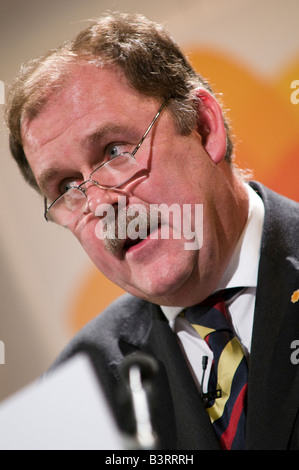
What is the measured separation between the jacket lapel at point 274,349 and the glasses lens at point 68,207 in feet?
1.34

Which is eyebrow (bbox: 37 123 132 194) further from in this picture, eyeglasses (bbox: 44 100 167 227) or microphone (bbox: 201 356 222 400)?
microphone (bbox: 201 356 222 400)

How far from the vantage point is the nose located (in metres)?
1.04

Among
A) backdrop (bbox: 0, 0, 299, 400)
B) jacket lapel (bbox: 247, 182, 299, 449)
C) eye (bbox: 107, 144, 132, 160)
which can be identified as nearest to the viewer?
jacket lapel (bbox: 247, 182, 299, 449)

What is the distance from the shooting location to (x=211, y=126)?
3.81 ft

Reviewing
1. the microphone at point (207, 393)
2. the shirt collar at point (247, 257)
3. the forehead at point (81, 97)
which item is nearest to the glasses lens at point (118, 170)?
the forehead at point (81, 97)

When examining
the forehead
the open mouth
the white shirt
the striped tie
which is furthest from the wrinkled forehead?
the striped tie

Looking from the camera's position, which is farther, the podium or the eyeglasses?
the podium

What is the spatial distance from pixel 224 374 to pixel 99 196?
45 cm

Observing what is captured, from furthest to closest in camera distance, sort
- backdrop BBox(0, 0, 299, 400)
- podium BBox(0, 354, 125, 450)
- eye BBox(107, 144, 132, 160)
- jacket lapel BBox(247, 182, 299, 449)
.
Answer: backdrop BBox(0, 0, 299, 400), podium BBox(0, 354, 125, 450), eye BBox(107, 144, 132, 160), jacket lapel BBox(247, 182, 299, 449)

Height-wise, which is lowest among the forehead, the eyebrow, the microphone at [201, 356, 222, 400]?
the microphone at [201, 356, 222, 400]

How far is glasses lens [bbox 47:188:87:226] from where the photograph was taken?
1106 mm

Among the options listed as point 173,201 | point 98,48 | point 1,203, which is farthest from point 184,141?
point 1,203

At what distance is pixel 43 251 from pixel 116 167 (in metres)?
0.48

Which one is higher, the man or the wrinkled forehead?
the wrinkled forehead
